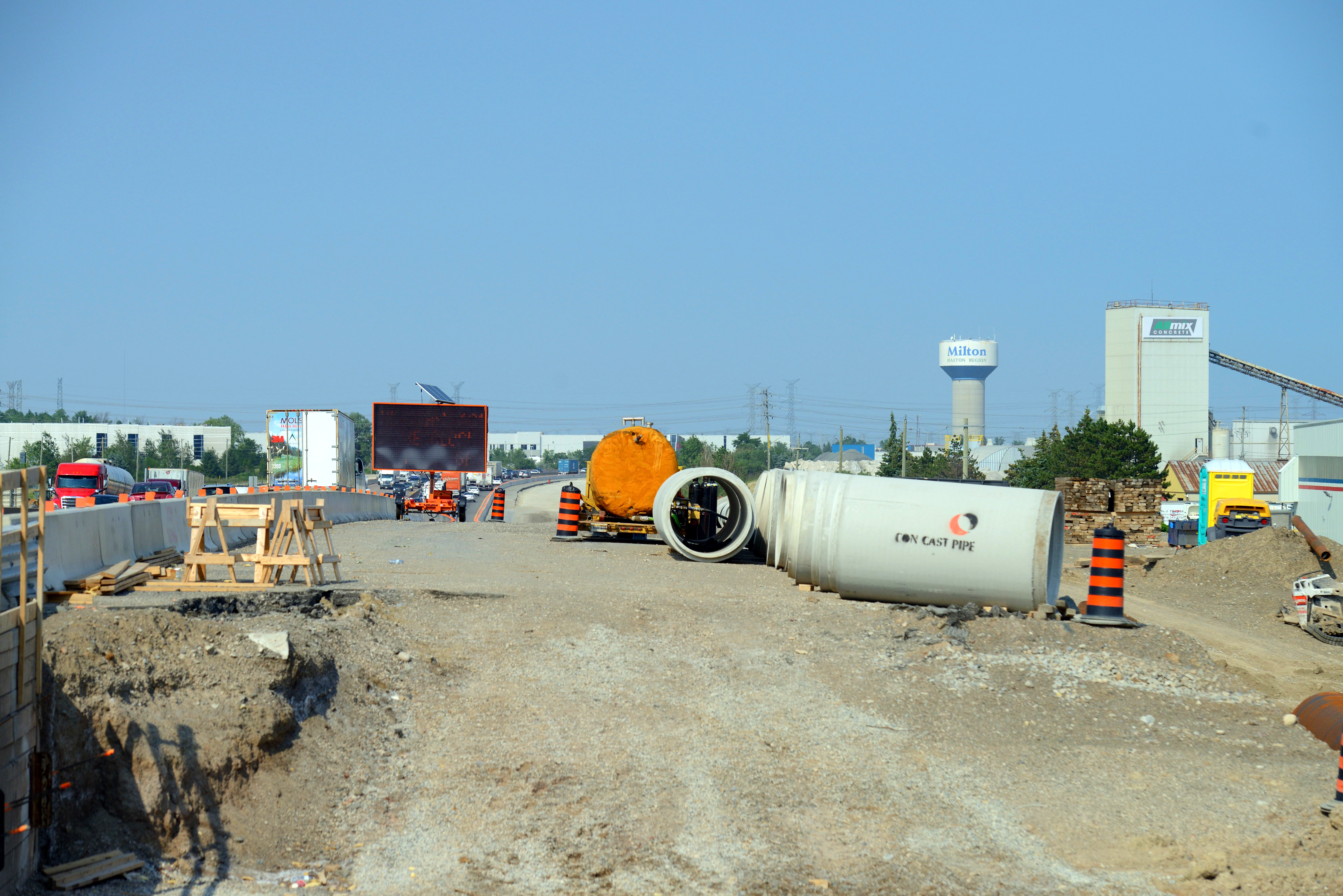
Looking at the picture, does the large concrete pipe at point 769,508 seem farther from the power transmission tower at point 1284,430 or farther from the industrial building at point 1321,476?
the power transmission tower at point 1284,430

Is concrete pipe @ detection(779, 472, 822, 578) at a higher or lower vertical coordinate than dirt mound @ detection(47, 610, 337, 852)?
higher

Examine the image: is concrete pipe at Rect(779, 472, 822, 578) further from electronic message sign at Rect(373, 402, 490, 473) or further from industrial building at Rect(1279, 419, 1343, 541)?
industrial building at Rect(1279, 419, 1343, 541)

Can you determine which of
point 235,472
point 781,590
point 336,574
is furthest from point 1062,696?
point 235,472

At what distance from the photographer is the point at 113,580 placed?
10312 mm

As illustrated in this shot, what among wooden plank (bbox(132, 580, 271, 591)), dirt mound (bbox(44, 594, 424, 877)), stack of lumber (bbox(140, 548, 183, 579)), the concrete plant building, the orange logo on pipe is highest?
the concrete plant building

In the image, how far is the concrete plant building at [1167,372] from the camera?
324ft

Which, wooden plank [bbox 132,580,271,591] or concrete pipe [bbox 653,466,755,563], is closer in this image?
wooden plank [bbox 132,580,271,591]

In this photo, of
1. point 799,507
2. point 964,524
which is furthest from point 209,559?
point 964,524

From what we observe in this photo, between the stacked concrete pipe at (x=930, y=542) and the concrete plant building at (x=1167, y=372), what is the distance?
9407 cm

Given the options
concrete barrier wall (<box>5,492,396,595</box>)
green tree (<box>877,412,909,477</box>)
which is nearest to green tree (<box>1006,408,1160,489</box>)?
green tree (<box>877,412,909,477</box>)

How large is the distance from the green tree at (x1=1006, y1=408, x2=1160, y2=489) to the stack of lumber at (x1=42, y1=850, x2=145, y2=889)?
218 feet

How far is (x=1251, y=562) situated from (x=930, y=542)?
1319 centimetres

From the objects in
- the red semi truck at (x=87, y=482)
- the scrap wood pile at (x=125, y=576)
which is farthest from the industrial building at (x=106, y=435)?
the scrap wood pile at (x=125, y=576)

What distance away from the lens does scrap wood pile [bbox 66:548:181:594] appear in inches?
399
